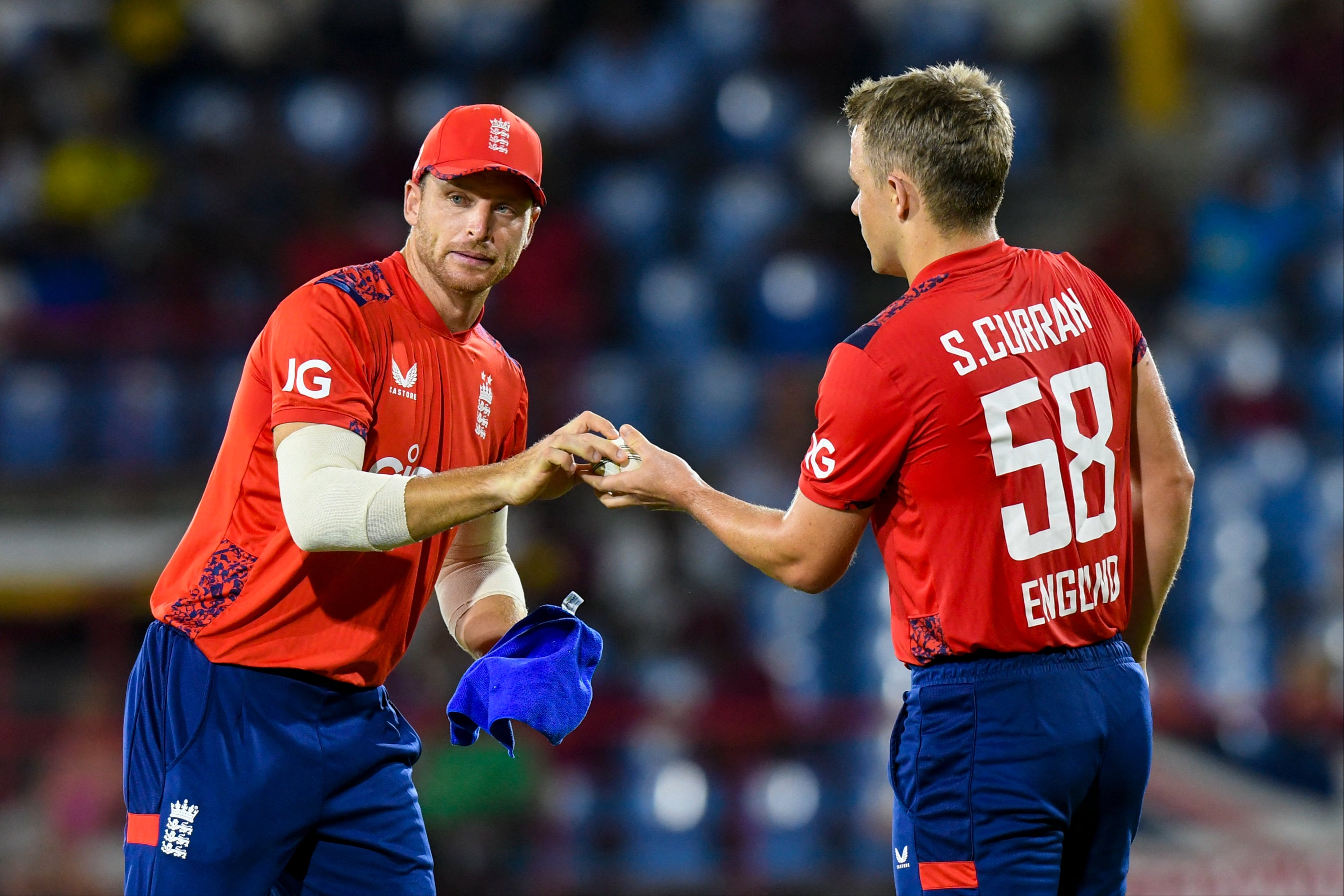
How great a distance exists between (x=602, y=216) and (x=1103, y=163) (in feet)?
13.8

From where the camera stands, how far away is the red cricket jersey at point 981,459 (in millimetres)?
3139

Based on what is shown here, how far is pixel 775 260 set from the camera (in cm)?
1057

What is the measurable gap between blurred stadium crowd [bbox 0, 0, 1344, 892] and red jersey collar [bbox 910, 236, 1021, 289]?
187 inches

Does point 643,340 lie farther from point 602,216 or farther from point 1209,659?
point 1209,659

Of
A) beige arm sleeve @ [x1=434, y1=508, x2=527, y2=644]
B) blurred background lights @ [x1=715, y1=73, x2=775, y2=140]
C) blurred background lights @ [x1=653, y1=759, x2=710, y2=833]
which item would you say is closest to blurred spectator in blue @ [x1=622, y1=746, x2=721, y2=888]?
blurred background lights @ [x1=653, y1=759, x2=710, y2=833]

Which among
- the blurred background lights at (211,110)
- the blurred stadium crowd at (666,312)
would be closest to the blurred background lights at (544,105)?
the blurred stadium crowd at (666,312)

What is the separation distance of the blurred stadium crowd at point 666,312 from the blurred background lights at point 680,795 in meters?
0.02

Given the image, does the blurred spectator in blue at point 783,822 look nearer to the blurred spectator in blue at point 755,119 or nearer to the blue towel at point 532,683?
the blue towel at point 532,683

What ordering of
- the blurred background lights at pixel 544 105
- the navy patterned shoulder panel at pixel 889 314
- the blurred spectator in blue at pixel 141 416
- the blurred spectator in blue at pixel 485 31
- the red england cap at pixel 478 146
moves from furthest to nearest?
1. the blurred spectator in blue at pixel 485 31
2. the blurred background lights at pixel 544 105
3. the blurred spectator in blue at pixel 141 416
4. the red england cap at pixel 478 146
5. the navy patterned shoulder panel at pixel 889 314

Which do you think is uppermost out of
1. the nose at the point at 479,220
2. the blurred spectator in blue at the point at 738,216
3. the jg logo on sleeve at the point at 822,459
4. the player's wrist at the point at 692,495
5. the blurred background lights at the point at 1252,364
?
the blurred spectator in blue at the point at 738,216

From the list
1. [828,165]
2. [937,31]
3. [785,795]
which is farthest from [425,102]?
[785,795]

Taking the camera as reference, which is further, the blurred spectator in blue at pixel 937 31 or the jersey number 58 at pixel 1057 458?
the blurred spectator in blue at pixel 937 31

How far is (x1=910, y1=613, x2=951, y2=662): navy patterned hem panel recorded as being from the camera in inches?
126

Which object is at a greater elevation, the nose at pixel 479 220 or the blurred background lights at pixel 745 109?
the blurred background lights at pixel 745 109
